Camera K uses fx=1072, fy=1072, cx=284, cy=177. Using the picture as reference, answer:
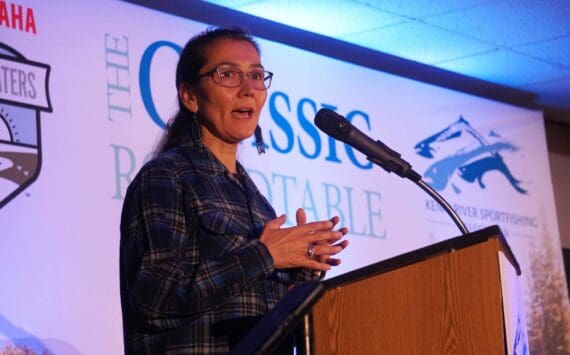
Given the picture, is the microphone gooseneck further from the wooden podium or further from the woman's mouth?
the wooden podium

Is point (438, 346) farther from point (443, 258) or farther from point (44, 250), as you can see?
point (44, 250)

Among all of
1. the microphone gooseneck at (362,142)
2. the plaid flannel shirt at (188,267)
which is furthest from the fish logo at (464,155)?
the plaid flannel shirt at (188,267)

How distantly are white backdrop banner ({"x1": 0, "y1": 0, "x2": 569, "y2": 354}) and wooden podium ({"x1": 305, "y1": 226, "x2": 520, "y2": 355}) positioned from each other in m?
1.93

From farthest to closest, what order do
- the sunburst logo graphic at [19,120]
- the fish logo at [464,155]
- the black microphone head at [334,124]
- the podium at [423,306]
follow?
1. the fish logo at [464,155]
2. the sunburst logo graphic at [19,120]
3. the black microphone head at [334,124]
4. the podium at [423,306]

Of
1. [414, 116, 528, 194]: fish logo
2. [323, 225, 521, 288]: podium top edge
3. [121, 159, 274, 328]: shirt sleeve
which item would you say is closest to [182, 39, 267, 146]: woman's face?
[121, 159, 274, 328]: shirt sleeve

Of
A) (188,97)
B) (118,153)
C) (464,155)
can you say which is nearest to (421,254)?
(188,97)

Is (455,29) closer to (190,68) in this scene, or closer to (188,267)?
(190,68)

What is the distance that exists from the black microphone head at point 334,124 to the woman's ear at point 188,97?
285 mm

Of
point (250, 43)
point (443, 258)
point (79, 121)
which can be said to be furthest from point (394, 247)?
point (443, 258)

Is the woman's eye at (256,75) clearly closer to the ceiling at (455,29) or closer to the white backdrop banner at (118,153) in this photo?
the white backdrop banner at (118,153)

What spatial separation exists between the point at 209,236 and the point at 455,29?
→ 12.3 ft

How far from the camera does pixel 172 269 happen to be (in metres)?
2.07

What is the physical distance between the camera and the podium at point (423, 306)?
193cm

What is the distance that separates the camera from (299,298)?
5.00 feet
